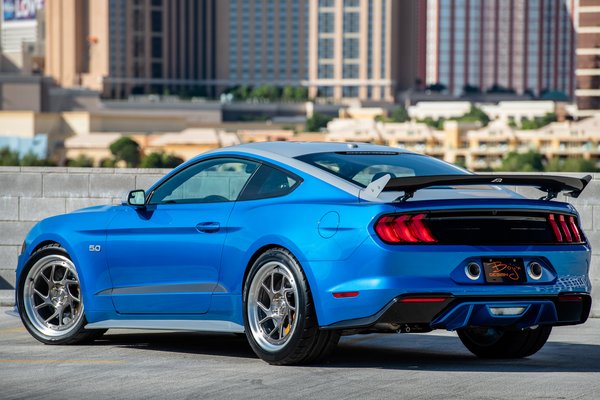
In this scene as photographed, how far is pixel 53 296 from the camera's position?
9.18 m

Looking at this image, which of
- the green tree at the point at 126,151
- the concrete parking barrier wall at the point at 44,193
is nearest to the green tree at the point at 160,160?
the green tree at the point at 126,151

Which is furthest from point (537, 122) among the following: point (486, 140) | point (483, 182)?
point (483, 182)

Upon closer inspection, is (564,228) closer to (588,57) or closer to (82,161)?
(82,161)

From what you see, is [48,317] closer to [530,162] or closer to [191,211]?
[191,211]

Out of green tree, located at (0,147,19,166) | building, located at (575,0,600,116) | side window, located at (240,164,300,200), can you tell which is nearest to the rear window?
side window, located at (240,164,300,200)

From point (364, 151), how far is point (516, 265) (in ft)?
4.07

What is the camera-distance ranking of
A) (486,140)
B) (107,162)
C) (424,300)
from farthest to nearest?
(486,140), (107,162), (424,300)

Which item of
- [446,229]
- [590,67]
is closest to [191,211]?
[446,229]

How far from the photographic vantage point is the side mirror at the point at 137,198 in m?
8.67

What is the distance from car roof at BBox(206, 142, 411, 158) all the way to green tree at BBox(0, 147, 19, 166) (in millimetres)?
140691

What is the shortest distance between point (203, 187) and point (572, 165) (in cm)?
15156

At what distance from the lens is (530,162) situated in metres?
161

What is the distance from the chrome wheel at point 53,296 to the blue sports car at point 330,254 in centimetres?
5

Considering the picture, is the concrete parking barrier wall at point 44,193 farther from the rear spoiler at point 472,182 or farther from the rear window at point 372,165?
the rear spoiler at point 472,182
